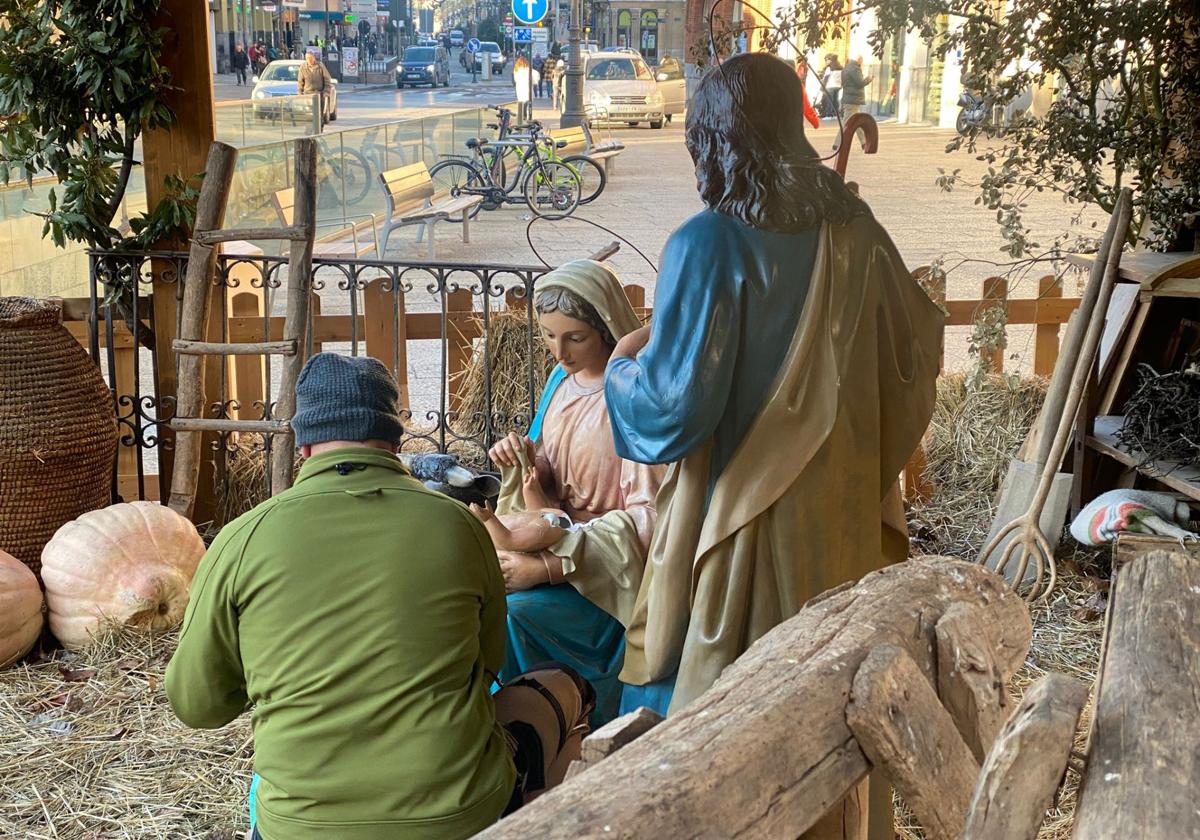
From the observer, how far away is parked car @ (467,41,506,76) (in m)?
23.6

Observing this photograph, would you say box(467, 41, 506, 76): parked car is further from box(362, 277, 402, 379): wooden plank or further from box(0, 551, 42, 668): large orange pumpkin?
box(0, 551, 42, 668): large orange pumpkin

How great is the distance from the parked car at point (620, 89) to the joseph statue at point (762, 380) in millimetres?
19958

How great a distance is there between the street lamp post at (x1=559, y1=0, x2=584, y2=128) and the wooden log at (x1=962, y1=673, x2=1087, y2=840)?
59.6 feet

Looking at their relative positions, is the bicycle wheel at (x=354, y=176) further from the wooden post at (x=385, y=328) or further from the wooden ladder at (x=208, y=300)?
the wooden ladder at (x=208, y=300)

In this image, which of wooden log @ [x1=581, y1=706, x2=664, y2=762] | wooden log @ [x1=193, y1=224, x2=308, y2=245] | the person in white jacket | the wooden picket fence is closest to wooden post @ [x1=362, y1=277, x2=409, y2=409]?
the wooden picket fence

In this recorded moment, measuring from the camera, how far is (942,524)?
5676 mm

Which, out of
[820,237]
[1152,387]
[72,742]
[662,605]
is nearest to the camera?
[820,237]

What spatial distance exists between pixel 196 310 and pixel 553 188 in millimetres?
9380

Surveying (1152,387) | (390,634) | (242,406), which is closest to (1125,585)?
(390,634)

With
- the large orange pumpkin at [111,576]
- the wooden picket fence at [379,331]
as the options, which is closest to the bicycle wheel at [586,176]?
the wooden picket fence at [379,331]

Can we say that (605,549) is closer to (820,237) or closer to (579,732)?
(579,732)

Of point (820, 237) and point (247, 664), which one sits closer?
point (247, 664)

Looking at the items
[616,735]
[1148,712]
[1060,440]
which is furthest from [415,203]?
[1148,712]

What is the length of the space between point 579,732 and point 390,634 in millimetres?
853
